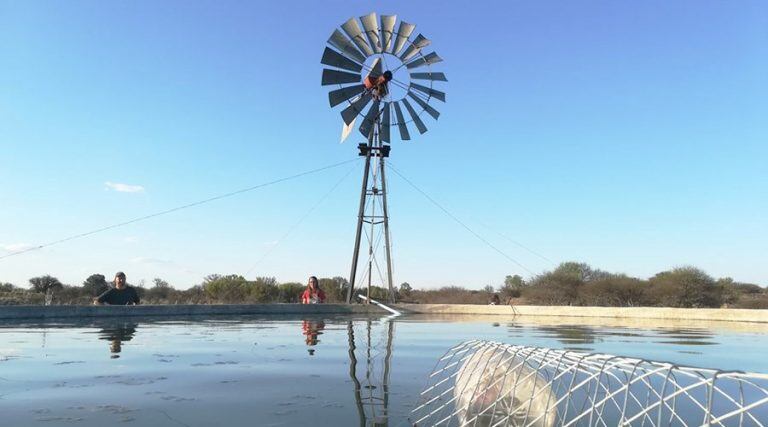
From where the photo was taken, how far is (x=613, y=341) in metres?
11.6

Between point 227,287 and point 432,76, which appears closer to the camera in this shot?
point 432,76

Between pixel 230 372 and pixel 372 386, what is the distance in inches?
80.6

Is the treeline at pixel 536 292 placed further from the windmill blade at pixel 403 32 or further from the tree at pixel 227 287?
the windmill blade at pixel 403 32

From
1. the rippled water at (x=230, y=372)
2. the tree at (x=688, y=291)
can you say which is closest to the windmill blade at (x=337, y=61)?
the rippled water at (x=230, y=372)

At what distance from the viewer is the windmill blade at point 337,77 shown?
24625mm

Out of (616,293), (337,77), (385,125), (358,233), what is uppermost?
(337,77)

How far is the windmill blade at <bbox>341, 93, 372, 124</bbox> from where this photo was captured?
25469mm

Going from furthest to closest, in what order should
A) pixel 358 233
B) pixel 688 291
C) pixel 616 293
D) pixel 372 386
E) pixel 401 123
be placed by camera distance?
pixel 616 293 → pixel 688 291 → pixel 401 123 → pixel 358 233 → pixel 372 386

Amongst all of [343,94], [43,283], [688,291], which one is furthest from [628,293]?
[43,283]

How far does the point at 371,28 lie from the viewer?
24969mm

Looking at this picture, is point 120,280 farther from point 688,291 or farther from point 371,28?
point 688,291

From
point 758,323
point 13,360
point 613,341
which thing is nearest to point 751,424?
point 613,341

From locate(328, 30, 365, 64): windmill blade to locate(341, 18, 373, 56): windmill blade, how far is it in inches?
9.2

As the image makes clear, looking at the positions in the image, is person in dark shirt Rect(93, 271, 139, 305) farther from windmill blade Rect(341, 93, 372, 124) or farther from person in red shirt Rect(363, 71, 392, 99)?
person in red shirt Rect(363, 71, 392, 99)
